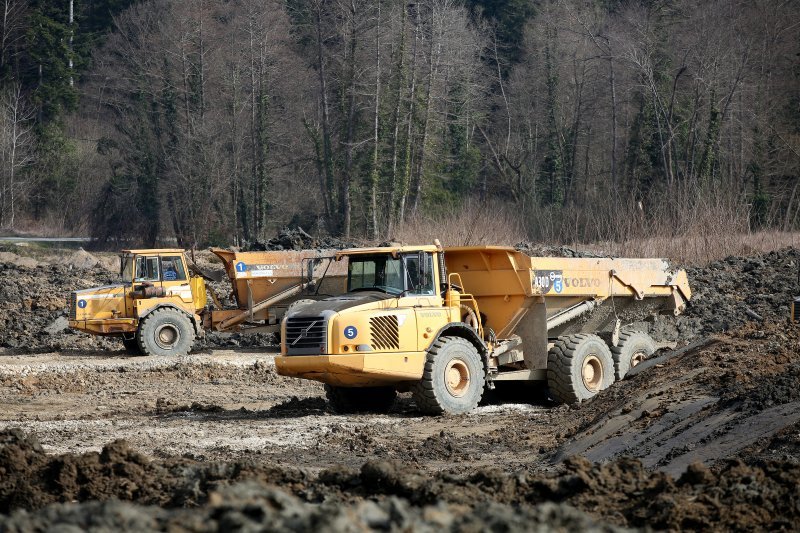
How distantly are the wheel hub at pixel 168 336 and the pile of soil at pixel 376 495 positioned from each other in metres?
12.5

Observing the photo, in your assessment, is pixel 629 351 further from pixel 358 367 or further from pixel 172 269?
pixel 172 269

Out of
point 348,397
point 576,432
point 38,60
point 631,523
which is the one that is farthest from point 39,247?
point 631,523

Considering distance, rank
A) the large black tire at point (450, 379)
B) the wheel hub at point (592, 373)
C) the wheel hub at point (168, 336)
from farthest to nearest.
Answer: the wheel hub at point (168, 336) → the wheel hub at point (592, 373) → the large black tire at point (450, 379)

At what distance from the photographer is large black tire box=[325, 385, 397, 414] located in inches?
607

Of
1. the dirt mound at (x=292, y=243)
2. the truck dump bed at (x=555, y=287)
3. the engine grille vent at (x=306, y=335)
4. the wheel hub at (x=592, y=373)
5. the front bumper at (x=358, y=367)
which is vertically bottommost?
the wheel hub at (x=592, y=373)

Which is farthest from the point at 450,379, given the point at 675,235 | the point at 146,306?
the point at 675,235

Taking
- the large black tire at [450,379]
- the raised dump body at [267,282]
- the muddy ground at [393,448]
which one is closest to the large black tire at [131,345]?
the muddy ground at [393,448]

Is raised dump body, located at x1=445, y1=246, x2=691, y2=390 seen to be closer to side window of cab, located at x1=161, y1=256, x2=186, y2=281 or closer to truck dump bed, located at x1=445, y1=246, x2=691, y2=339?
truck dump bed, located at x1=445, y1=246, x2=691, y2=339

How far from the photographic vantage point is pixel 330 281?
19.0 meters

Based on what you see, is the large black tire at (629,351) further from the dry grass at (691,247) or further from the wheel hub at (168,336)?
the dry grass at (691,247)

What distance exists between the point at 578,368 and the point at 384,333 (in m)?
3.15

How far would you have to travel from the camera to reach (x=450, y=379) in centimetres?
1442

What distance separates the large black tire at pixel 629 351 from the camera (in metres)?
16.1

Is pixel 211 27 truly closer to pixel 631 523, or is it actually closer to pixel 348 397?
pixel 348 397
